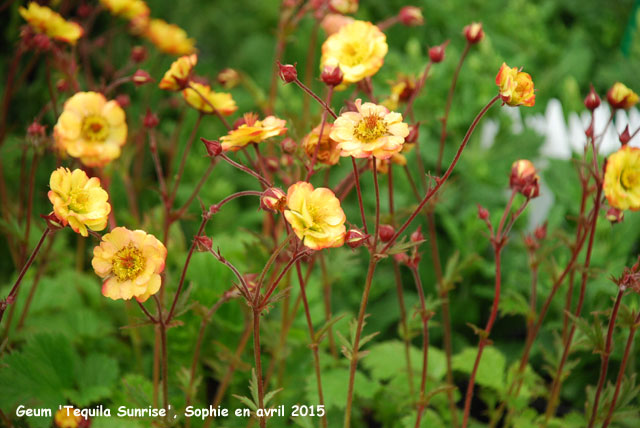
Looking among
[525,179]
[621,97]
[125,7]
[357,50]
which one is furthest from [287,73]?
[125,7]

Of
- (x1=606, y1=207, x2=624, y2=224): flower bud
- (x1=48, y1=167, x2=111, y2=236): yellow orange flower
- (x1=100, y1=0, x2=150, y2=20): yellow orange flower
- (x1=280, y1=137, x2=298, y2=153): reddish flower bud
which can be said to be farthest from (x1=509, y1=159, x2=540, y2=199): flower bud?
(x1=100, y1=0, x2=150, y2=20): yellow orange flower

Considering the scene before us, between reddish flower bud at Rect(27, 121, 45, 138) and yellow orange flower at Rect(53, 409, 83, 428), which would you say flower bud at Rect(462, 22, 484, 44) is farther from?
yellow orange flower at Rect(53, 409, 83, 428)

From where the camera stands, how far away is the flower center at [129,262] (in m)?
0.73

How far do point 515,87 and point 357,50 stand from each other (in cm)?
26

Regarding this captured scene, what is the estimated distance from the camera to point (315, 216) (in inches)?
27.5

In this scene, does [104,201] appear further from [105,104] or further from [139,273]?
[105,104]

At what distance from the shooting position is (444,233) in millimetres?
1822

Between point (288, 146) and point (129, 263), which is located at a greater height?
point (288, 146)

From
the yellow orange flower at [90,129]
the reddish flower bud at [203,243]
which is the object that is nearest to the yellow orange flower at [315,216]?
the reddish flower bud at [203,243]

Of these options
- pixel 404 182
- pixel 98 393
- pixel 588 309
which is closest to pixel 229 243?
pixel 98 393

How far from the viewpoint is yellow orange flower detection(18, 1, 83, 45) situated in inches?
40.9

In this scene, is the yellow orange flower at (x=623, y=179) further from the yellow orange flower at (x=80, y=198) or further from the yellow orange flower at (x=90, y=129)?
the yellow orange flower at (x=90, y=129)

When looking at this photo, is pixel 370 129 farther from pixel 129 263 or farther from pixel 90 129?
pixel 90 129

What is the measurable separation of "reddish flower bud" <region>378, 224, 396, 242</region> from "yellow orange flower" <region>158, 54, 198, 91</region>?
14.7 inches
